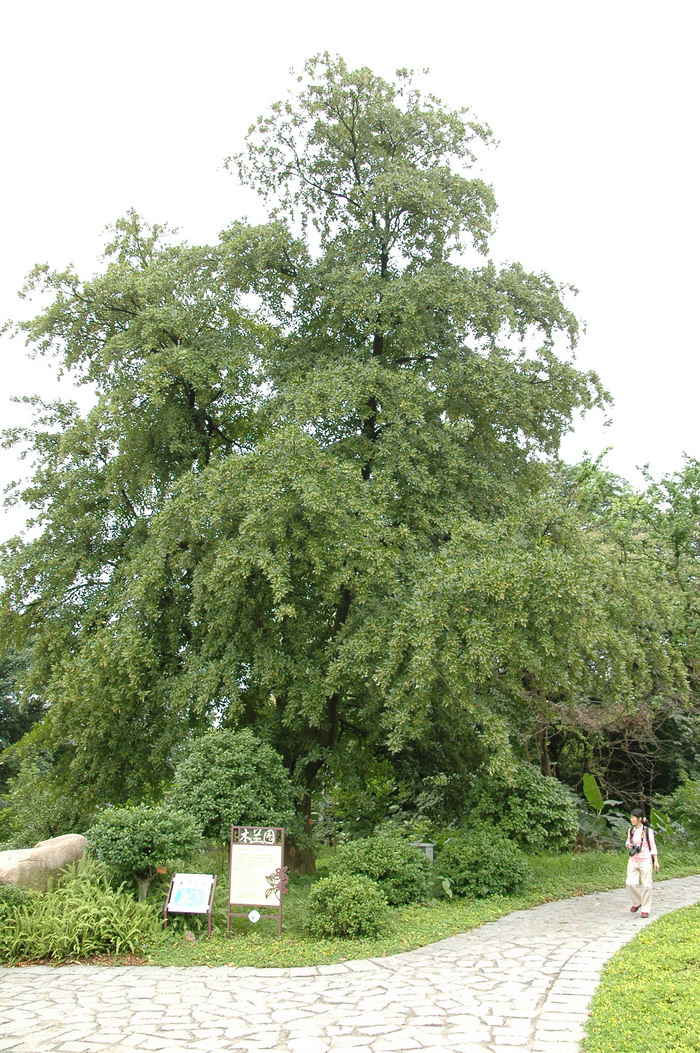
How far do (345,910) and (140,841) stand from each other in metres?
2.42

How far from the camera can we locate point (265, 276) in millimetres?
14031

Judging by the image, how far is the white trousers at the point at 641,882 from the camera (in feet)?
31.6

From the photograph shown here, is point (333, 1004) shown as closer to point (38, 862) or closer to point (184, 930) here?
point (184, 930)

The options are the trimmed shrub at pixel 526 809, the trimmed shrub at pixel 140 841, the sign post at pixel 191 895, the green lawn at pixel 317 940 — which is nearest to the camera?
the green lawn at pixel 317 940

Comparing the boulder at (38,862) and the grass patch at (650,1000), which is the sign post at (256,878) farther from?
the grass patch at (650,1000)

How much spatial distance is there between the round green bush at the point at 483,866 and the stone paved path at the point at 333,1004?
7.62ft

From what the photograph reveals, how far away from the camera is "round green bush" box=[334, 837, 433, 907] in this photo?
9.90m

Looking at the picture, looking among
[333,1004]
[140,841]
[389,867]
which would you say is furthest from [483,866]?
[333,1004]

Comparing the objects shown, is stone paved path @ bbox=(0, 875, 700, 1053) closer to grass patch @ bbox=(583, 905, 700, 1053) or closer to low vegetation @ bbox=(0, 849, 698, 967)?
grass patch @ bbox=(583, 905, 700, 1053)

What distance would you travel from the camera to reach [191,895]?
854 cm

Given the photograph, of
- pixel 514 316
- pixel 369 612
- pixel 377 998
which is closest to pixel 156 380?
pixel 369 612

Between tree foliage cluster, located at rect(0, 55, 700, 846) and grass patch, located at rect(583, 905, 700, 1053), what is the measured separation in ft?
10.6

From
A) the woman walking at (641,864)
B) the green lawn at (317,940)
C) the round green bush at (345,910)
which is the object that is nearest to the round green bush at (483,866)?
the green lawn at (317,940)

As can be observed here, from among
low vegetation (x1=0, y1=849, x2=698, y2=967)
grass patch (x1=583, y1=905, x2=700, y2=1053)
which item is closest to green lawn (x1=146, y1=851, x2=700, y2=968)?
low vegetation (x1=0, y1=849, x2=698, y2=967)
